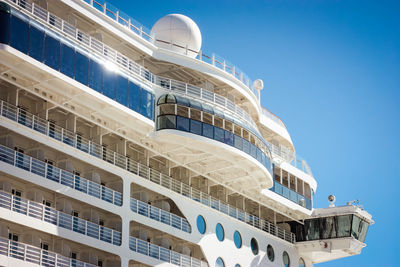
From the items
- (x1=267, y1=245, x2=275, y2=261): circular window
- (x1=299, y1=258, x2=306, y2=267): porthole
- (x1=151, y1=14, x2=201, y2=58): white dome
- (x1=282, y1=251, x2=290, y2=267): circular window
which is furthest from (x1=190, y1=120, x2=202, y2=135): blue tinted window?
(x1=299, y1=258, x2=306, y2=267): porthole

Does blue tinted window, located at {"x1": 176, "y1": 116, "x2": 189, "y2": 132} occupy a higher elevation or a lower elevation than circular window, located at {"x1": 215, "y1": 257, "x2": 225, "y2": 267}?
higher

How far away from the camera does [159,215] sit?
3653 centimetres

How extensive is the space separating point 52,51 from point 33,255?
814 centimetres

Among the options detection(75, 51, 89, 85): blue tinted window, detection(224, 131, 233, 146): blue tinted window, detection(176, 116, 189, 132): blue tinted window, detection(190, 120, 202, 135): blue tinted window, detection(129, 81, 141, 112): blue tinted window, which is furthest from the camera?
detection(224, 131, 233, 146): blue tinted window

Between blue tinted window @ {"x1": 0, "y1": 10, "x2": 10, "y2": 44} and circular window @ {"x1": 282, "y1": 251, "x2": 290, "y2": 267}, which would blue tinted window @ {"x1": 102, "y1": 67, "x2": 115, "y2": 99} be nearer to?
blue tinted window @ {"x1": 0, "y1": 10, "x2": 10, "y2": 44}

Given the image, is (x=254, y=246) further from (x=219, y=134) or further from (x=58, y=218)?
(x=58, y=218)

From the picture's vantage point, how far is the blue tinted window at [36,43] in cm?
2967

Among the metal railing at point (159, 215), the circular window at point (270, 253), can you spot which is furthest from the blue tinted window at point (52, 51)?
the circular window at point (270, 253)

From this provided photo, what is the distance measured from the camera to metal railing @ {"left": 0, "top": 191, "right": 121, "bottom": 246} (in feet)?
96.1

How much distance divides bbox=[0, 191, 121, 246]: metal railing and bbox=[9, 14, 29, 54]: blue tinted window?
222 inches

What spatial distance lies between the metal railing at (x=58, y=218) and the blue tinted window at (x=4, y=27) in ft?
19.2

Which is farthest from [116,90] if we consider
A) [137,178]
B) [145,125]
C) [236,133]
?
[236,133]

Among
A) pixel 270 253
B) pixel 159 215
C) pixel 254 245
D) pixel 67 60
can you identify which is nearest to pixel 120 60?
pixel 67 60

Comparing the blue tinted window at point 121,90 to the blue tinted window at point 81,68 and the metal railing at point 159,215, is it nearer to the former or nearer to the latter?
the blue tinted window at point 81,68
